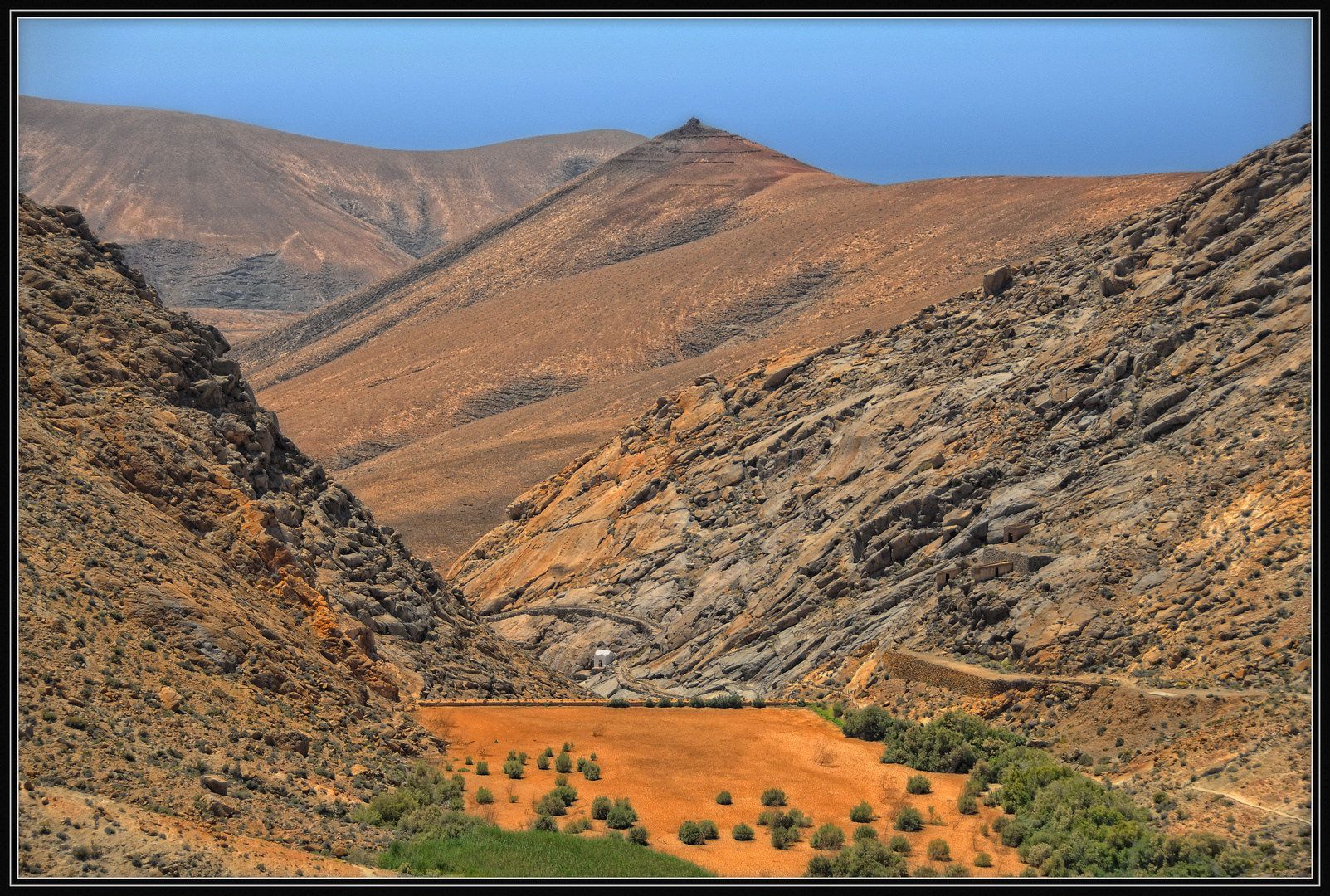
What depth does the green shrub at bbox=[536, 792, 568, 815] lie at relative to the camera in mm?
14945

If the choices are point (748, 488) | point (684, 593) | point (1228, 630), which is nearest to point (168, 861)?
point (1228, 630)

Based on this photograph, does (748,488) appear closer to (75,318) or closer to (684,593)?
(684,593)

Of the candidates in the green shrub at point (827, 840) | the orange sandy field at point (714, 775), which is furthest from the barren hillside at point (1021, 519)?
the green shrub at point (827, 840)

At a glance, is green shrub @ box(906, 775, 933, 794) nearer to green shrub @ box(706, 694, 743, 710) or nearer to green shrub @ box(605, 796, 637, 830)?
green shrub @ box(605, 796, 637, 830)

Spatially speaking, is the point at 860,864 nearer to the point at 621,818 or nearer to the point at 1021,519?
the point at 621,818

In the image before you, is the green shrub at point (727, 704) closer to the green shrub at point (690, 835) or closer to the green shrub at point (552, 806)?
the green shrub at point (552, 806)

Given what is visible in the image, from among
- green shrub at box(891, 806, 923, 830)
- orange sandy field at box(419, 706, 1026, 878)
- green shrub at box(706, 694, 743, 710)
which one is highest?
green shrub at box(891, 806, 923, 830)

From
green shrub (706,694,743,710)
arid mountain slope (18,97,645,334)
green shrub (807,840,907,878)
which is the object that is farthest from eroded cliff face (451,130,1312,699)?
arid mountain slope (18,97,645,334)

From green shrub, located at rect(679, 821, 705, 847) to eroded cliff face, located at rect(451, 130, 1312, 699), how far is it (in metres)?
7.43

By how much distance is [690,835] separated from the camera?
14172 millimetres

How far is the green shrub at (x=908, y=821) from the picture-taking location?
15.0m

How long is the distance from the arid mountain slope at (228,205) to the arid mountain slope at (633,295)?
4573 centimetres

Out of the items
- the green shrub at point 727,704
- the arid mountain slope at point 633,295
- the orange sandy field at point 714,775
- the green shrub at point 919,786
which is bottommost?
the green shrub at point 727,704

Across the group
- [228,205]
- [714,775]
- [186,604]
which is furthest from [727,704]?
[228,205]
